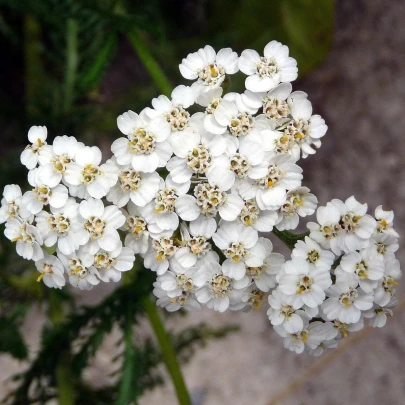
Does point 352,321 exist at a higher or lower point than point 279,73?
lower

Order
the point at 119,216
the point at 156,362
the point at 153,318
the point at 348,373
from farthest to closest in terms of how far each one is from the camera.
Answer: the point at 348,373
the point at 156,362
the point at 153,318
the point at 119,216

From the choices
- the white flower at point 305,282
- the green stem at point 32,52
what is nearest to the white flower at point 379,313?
the white flower at point 305,282

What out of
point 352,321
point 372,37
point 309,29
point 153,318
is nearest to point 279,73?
point 352,321

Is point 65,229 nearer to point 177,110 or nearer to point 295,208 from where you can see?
point 177,110

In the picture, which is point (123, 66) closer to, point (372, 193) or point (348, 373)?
point (372, 193)

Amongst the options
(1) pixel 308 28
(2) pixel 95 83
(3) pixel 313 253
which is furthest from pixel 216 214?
(1) pixel 308 28

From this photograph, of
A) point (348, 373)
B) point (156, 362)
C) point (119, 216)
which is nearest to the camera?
point (119, 216)

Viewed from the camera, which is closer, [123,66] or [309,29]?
[309,29]
